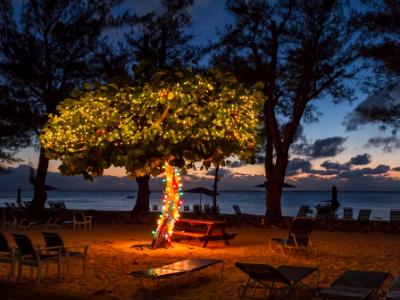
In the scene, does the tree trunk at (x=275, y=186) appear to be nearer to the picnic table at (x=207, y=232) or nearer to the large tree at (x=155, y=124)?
the picnic table at (x=207, y=232)

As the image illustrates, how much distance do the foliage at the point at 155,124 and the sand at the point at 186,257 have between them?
208 cm

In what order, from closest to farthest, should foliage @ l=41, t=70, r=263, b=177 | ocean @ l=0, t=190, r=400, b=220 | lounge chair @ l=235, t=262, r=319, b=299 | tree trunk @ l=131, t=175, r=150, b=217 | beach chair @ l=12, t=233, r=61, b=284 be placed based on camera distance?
lounge chair @ l=235, t=262, r=319, b=299, beach chair @ l=12, t=233, r=61, b=284, foliage @ l=41, t=70, r=263, b=177, tree trunk @ l=131, t=175, r=150, b=217, ocean @ l=0, t=190, r=400, b=220

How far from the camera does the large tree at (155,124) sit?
1198cm

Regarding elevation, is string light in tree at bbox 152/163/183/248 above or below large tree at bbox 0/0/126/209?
below

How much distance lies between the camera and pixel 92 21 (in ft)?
81.8

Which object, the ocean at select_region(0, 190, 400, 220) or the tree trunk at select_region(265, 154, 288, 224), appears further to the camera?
the ocean at select_region(0, 190, 400, 220)

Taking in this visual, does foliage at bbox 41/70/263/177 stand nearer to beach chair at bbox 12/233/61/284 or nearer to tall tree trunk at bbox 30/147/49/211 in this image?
beach chair at bbox 12/233/61/284

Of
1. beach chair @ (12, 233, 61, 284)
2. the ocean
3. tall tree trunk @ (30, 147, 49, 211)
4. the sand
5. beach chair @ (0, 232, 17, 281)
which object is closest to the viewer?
the sand

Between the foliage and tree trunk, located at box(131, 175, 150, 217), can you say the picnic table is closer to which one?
the foliage

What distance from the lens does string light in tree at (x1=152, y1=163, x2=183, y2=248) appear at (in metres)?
13.7

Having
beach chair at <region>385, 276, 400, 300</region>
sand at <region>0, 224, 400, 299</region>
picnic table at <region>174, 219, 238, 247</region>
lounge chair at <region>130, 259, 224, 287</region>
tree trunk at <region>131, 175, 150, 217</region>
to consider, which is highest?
tree trunk at <region>131, 175, 150, 217</region>

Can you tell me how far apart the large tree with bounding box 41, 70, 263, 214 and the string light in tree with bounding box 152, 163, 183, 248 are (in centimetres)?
68

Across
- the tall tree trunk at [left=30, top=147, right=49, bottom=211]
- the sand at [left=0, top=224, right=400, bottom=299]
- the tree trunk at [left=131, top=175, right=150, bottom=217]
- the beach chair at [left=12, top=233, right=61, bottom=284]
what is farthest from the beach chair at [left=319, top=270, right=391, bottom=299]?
the tall tree trunk at [left=30, top=147, right=49, bottom=211]

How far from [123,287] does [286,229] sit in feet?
39.7
